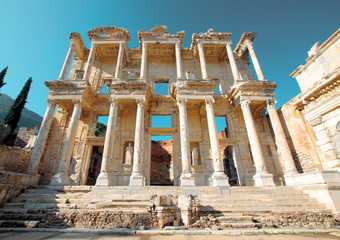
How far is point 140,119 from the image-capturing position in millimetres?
12969

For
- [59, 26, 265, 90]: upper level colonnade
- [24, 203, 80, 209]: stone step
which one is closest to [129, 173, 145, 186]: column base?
[24, 203, 80, 209]: stone step

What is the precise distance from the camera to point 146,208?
7.86 m

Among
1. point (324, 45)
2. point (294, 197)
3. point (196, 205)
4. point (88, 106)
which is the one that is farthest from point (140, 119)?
point (324, 45)

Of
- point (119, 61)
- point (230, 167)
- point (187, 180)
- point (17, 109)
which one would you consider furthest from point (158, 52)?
point (17, 109)

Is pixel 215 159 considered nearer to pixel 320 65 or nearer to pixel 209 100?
pixel 209 100

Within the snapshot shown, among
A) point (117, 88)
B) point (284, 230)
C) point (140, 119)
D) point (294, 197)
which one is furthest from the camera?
point (117, 88)

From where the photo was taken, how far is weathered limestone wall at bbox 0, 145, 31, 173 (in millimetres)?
10398

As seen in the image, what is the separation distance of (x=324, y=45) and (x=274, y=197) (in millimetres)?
12540

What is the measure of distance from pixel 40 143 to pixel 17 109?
1308 cm

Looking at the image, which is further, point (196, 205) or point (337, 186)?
point (337, 186)

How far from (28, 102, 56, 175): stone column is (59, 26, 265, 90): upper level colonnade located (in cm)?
438

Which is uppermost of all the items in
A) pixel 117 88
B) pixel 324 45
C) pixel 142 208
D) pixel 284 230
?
pixel 324 45

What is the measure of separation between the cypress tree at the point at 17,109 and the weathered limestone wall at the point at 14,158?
33.6 ft

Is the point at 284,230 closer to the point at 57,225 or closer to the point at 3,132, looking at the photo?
the point at 57,225
